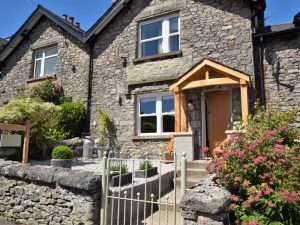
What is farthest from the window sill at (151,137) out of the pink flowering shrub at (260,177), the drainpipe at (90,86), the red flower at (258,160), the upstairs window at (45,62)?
the upstairs window at (45,62)

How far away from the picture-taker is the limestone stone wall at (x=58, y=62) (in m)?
13.2

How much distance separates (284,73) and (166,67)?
4143 mm

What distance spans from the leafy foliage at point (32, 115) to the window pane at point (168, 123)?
398cm

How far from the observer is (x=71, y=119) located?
1197 centimetres

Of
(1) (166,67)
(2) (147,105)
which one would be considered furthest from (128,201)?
(1) (166,67)

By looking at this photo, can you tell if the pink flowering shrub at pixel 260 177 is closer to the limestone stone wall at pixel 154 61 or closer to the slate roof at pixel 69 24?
the limestone stone wall at pixel 154 61

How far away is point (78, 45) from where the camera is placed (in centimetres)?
1362

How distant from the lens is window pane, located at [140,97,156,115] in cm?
1110

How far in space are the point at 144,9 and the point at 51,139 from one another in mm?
6614

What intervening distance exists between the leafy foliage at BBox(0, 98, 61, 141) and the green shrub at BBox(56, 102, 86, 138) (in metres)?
2.43

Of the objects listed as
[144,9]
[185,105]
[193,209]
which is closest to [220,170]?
[193,209]

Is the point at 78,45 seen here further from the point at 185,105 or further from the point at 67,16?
the point at 185,105

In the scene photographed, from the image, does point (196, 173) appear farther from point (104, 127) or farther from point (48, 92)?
point (48, 92)

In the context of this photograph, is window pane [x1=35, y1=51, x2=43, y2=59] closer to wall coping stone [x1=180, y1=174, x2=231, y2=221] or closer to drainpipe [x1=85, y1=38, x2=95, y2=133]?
drainpipe [x1=85, y1=38, x2=95, y2=133]
